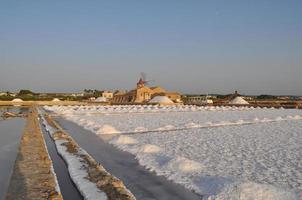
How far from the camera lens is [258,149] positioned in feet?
27.6

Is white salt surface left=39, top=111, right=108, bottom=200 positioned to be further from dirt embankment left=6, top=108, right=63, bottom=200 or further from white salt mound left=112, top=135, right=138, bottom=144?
white salt mound left=112, top=135, right=138, bottom=144

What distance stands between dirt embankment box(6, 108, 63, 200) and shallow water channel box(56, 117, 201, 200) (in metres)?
1.01

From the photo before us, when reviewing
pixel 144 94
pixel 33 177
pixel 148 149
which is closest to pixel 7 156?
pixel 33 177

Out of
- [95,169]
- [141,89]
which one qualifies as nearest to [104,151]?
[95,169]

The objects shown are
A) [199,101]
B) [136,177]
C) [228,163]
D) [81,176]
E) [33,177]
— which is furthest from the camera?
[199,101]

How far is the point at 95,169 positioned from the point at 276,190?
9.27ft

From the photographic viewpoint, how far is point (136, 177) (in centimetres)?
564

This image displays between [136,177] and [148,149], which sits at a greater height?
[148,149]

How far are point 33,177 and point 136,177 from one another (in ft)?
4.97

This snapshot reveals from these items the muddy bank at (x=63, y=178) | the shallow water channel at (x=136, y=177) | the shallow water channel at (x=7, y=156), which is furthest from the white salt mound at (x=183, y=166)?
the shallow water channel at (x=7, y=156)

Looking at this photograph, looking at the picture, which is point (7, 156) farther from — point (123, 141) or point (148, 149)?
point (123, 141)

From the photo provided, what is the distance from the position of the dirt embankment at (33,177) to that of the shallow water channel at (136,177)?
101cm

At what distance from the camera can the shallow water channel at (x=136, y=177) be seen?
4691mm

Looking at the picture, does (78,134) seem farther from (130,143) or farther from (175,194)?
(175,194)
